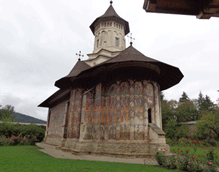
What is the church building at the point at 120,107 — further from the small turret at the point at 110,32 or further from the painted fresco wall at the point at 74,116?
the small turret at the point at 110,32

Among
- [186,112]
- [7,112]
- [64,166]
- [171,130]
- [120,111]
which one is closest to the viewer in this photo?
[64,166]

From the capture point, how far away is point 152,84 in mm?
11445

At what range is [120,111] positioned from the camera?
10.7m

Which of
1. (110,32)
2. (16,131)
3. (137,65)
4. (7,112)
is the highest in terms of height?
(110,32)

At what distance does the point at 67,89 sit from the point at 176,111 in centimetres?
2016

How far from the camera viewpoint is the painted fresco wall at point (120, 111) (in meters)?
10.2

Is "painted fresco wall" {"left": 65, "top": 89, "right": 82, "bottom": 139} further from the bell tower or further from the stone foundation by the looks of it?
the bell tower

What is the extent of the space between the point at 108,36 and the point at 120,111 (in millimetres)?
10744

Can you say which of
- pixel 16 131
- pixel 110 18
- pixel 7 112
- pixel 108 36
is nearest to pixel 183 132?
pixel 108 36

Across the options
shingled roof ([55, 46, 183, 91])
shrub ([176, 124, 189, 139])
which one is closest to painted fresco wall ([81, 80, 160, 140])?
shingled roof ([55, 46, 183, 91])

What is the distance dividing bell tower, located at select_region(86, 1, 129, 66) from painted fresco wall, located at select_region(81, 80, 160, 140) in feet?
24.3

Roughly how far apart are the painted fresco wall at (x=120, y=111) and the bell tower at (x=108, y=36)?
7.40 m

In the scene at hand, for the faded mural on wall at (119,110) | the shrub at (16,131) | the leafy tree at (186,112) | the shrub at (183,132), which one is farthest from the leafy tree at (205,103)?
the shrub at (16,131)

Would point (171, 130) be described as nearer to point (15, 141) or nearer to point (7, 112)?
point (15, 141)
